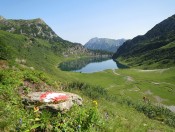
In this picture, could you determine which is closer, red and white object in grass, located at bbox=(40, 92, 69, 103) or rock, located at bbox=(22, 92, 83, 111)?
rock, located at bbox=(22, 92, 83, 111)

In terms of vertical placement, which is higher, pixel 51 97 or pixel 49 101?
pixel 51 97

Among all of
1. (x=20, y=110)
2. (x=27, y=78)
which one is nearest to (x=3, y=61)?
(x=27, y=78)

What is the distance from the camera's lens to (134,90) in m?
121

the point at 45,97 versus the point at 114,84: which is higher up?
the point at 45,97

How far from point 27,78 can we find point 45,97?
560cm

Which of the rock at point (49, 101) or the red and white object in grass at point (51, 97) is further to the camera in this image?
the red and white object in grass at point (51, 97)

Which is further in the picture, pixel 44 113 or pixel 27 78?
pixel 27 78

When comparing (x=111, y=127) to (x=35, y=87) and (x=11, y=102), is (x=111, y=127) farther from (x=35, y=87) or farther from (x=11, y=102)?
(x=35, y=87)

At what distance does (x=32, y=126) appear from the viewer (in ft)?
31.5

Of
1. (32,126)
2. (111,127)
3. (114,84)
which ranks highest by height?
(32,126)

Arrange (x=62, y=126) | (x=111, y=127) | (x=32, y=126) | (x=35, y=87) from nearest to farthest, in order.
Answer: (x=32, y=126), (x=62, y=126), (x=111, y=127), (x=35, y=87)

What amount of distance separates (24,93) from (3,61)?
9.40 m

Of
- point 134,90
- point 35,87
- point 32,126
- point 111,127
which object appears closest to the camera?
point 32,126

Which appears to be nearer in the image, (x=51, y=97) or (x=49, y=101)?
(x=49, y=101)
